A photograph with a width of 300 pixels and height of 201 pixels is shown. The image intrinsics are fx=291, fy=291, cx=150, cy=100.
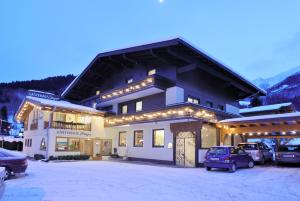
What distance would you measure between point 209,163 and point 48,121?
15901mm

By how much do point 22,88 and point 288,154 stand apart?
66605mm

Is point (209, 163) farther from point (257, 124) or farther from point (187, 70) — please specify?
point (187, 70)

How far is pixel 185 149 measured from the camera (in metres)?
22.0

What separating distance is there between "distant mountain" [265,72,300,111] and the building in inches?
1012

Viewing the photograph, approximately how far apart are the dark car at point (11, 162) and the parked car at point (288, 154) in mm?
16043

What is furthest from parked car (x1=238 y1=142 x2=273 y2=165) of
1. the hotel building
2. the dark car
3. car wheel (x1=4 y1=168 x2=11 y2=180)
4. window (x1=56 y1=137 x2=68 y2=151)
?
car wheel (x1=4 y1=168 x2=11 y2=180)

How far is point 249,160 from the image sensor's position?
61.0ft

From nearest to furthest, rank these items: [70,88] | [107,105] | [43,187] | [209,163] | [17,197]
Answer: [17,197] < [43,187] < [209,163] < [107,105] < [70,88]

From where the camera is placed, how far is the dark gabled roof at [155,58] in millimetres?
21942

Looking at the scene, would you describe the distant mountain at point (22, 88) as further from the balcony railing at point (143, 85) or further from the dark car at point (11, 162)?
the dark car at point (11, 162)

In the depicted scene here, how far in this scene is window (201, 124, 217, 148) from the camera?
73.9 ft

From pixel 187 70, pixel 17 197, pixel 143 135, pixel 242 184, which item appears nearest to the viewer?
pixel 17 197

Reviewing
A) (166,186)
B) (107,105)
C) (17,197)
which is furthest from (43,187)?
(107,105)

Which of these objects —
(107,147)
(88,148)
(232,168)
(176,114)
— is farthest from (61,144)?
(232,168)
